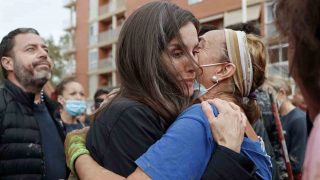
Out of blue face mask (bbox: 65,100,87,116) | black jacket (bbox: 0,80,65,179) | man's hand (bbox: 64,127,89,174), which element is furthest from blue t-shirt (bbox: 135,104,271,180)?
blue face mask (bbox: 65,100,87,116)

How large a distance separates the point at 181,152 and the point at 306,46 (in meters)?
0.65

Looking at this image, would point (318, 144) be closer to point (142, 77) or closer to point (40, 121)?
point (142, 77)

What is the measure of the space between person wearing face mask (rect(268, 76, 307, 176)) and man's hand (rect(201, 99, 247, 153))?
320 centimetres

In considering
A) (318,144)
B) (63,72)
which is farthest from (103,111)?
(63,72)

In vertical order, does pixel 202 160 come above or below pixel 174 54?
below

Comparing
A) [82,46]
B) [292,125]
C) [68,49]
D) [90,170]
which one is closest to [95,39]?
[82,46]

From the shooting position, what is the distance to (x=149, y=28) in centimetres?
187

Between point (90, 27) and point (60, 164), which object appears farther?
point (90, 27)

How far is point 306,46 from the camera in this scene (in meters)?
1.16

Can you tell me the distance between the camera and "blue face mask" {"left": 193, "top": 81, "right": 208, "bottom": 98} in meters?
2.14

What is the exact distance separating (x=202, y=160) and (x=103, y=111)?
1.44 ft

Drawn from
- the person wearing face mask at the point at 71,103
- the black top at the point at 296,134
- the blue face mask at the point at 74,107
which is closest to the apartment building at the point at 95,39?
the person wearing face mask at the point at 71,103

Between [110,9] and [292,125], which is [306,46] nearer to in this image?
[292,125]

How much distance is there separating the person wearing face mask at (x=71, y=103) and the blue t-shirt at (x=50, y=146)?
2.37 metres
